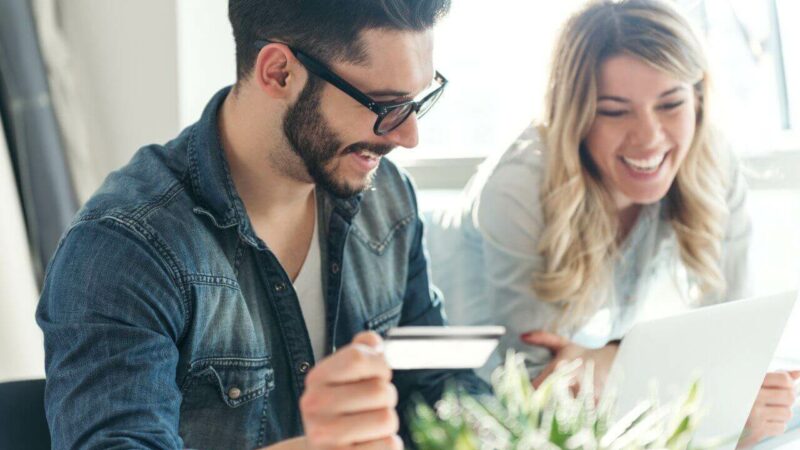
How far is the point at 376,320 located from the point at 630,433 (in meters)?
0.87

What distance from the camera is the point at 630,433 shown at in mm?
616

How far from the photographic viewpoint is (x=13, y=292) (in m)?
2.23

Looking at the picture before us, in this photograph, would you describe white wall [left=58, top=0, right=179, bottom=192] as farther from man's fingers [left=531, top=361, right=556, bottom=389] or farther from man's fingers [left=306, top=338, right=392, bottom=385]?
man's fingers [left=306, top=338, right=392, bottom=385]

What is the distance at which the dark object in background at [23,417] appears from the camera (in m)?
1.07

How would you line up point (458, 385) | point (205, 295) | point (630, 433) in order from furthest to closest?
point (458, 385) → point (205, 295) → point (630, 433)

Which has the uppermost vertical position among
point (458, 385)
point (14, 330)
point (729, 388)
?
point (729, 388)

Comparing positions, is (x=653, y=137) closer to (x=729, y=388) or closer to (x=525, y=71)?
(x=525, y=71)

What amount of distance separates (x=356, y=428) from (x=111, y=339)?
41 cm

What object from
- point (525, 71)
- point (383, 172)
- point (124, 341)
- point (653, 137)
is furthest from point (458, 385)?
point (525, 71)

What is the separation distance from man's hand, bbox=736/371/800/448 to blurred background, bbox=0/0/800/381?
2.80 ft

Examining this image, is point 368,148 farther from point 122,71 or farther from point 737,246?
point 122,71

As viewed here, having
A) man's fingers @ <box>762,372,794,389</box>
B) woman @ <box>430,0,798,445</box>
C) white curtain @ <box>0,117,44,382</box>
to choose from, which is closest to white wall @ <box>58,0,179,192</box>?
white curtain @ <box>0,117,44,382</box>

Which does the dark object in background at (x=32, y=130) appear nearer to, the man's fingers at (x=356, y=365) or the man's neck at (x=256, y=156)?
the man's neck at (x=256, y=156)

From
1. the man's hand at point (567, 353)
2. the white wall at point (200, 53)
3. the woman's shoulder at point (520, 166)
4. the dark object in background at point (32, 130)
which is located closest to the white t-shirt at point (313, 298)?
the man's hand at point (567, 353)
